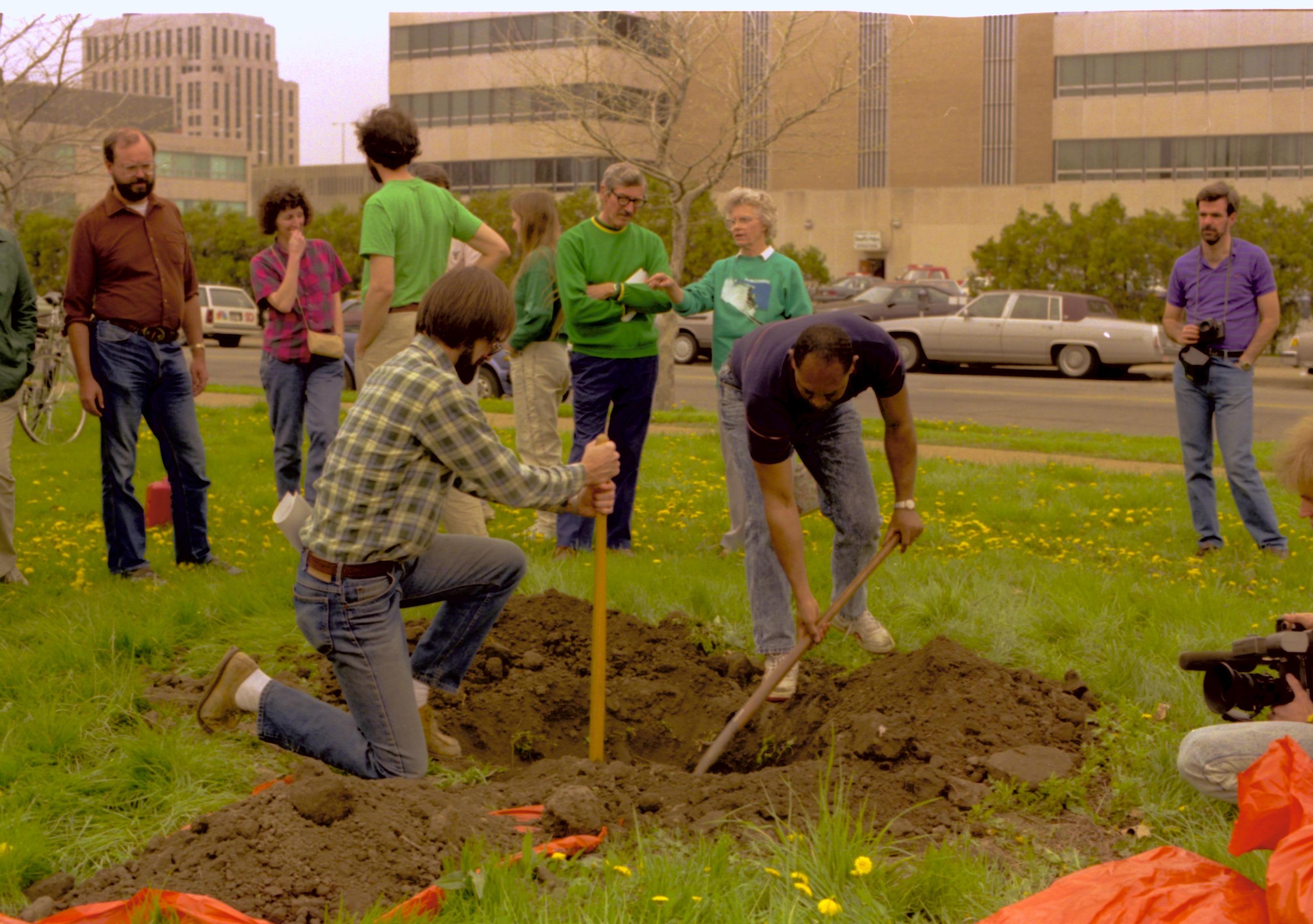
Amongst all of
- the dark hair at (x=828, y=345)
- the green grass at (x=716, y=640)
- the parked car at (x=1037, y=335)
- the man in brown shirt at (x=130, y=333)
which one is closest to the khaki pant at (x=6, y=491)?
the green grass at (x=716, y=640)

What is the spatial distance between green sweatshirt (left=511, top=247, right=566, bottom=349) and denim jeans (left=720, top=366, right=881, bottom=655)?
88.3 inches

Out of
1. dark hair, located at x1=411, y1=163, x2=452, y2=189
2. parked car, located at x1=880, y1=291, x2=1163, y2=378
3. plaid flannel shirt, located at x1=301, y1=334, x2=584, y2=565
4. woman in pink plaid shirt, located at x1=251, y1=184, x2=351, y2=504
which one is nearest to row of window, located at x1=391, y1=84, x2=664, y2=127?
A: parked car, located at x1=880, y1=291, x2=1163, y2=378

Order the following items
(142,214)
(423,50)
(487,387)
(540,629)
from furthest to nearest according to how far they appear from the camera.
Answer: (423,50) < (487,387) < (142,214) < (540,629)

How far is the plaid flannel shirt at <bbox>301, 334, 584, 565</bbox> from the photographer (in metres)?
3.81

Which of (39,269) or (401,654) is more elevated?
(39,269)

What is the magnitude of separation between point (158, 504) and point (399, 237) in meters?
2.92

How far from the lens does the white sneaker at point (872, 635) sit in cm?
544

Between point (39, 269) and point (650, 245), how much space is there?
41343 millimetres

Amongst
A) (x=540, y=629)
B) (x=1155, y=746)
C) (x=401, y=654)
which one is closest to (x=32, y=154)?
(x=540, y=629)

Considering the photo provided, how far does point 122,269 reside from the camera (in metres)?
6.29

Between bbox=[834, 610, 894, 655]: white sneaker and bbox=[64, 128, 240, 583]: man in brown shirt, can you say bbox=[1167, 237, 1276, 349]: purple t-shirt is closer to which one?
bbox=[834, 610, 894, 655]: white sneaker

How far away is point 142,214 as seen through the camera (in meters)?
6.40

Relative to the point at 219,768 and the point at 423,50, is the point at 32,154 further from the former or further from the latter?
the point at 423,50

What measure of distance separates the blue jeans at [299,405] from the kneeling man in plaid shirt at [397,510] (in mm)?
2752
